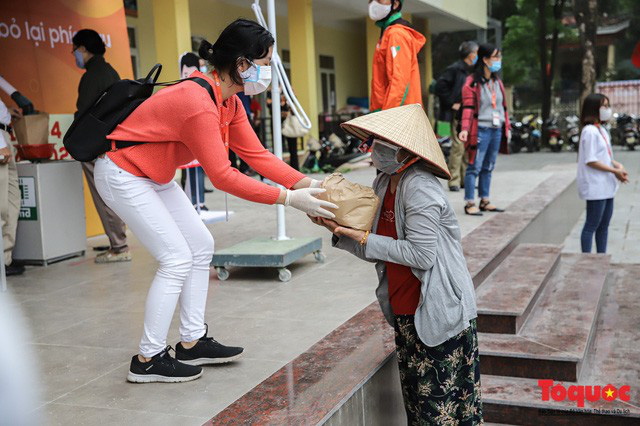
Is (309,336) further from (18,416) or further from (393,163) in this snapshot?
(18,416)

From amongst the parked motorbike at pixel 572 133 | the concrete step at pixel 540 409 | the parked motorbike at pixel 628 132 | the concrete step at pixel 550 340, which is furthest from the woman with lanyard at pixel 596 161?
the parked motorbike at pixel 628 132

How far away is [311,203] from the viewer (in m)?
2.98

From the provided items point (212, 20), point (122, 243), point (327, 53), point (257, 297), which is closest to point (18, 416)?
point (257, 297)

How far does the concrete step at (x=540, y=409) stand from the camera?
3705 millimetres

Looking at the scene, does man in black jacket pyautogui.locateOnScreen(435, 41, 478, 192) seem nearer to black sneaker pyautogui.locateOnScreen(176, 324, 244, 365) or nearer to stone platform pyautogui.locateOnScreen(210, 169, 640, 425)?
stone platform pyautogui.locateOnScreen(210, 169, 640, 425)

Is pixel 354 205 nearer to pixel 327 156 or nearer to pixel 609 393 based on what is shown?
pixel 609 393

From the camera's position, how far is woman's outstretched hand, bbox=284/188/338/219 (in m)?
2.96

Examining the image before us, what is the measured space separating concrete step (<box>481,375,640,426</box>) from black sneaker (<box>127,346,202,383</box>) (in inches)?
64.6

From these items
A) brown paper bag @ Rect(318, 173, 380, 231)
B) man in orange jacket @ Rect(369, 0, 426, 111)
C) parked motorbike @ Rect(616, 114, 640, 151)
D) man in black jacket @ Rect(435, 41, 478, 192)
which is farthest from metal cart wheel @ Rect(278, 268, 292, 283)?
parked motorbike @ Rect(616, 114, 640, 151)

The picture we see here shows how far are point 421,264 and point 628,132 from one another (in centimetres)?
1896

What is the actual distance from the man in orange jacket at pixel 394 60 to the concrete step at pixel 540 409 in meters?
2.24

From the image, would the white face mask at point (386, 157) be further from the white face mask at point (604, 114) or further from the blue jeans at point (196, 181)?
the blue jeans at point (196, 181)

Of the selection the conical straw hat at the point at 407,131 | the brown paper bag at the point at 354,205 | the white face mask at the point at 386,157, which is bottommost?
the brown paper bag at the point at 354,205

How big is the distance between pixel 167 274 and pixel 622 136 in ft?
65.5
